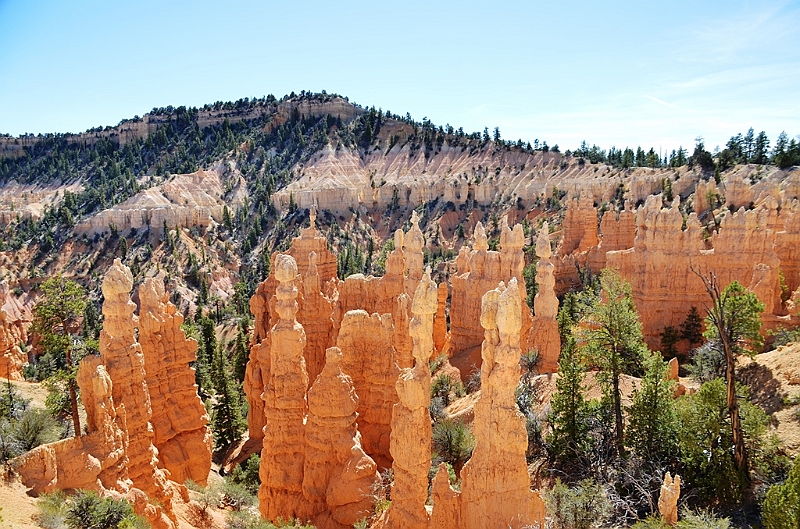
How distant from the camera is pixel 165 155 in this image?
121 metres

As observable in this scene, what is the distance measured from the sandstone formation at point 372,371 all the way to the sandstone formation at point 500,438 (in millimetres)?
6727

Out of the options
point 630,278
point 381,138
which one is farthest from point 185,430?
point 381,138

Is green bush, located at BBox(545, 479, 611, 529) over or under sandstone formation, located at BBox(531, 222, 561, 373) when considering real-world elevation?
under

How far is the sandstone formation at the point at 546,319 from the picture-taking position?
2300 centimetres

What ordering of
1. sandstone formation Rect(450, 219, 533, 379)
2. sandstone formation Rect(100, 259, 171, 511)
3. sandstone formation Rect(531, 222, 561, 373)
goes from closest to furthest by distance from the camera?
1. sandstone formation Rect(100, 259, 171, 511)
2. sandstone formation Rect(531, 222, 561, 373)
3. sandstone formation Rect(450, 219, 533, 379)

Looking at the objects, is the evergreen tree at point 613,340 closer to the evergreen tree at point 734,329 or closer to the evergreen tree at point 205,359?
the evergreen tree at point 734,329

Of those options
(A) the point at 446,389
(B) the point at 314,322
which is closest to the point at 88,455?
(B) the point at 314,322

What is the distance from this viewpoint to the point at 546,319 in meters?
23.2

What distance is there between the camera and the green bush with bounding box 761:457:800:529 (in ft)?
34.9

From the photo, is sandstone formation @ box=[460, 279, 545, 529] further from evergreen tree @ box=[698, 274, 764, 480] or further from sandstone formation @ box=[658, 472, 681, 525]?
evergreen tree @ box=[698, 274, 764, 480]

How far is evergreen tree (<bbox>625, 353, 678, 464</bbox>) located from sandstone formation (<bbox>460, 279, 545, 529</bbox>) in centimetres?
662

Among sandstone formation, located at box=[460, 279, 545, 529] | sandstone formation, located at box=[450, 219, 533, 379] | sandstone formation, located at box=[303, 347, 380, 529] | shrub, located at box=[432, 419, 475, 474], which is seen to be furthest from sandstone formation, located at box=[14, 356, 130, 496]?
sandstone formation, located at box=[450, 219, 533, 379]

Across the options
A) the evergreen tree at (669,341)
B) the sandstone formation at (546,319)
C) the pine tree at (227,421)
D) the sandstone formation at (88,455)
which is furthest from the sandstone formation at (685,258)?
the sandstone formation at (88,455)

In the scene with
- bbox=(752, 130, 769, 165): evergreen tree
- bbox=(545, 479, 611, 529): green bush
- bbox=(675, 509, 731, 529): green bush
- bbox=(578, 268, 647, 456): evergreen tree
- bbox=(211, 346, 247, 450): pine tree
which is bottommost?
bbox=(211, 346, 247, 450): pine tree
